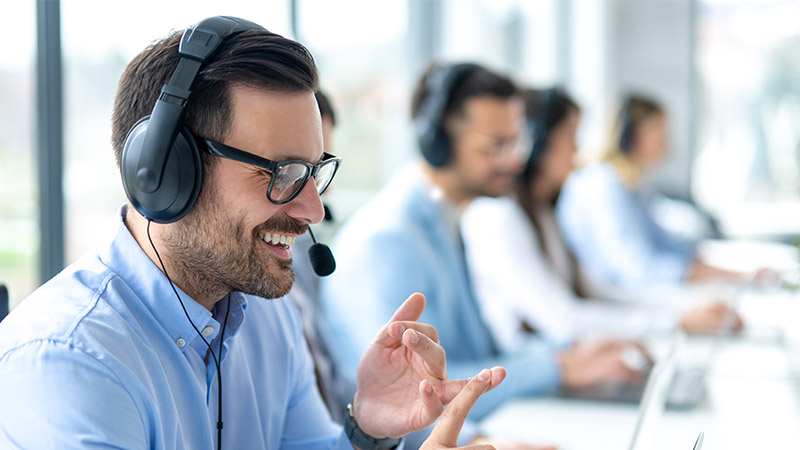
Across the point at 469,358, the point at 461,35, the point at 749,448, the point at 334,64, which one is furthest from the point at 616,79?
the point at 749,448

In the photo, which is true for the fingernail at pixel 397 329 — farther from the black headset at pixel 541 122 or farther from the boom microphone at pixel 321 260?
the black headset at pixel 541 122

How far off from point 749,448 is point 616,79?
5504mm

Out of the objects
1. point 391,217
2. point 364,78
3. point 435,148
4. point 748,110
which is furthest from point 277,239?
point 748,110

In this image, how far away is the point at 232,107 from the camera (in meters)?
0.92

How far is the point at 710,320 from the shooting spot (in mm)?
2357

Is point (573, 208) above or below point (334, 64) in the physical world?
below

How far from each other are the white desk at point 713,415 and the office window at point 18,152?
963 mm

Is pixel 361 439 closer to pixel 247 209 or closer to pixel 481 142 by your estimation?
pixel 247 209

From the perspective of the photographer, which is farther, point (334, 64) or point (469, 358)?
point (334, 64)

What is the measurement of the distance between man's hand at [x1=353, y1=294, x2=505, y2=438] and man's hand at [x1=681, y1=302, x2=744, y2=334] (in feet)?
5.01

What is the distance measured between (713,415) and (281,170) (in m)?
1.07

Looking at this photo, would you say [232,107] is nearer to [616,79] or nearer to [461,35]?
[461,35]

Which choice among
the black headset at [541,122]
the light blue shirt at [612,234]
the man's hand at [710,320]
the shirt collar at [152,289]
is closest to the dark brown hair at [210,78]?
the shirt collar at [152,289]

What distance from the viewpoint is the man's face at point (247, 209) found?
0.93 m
